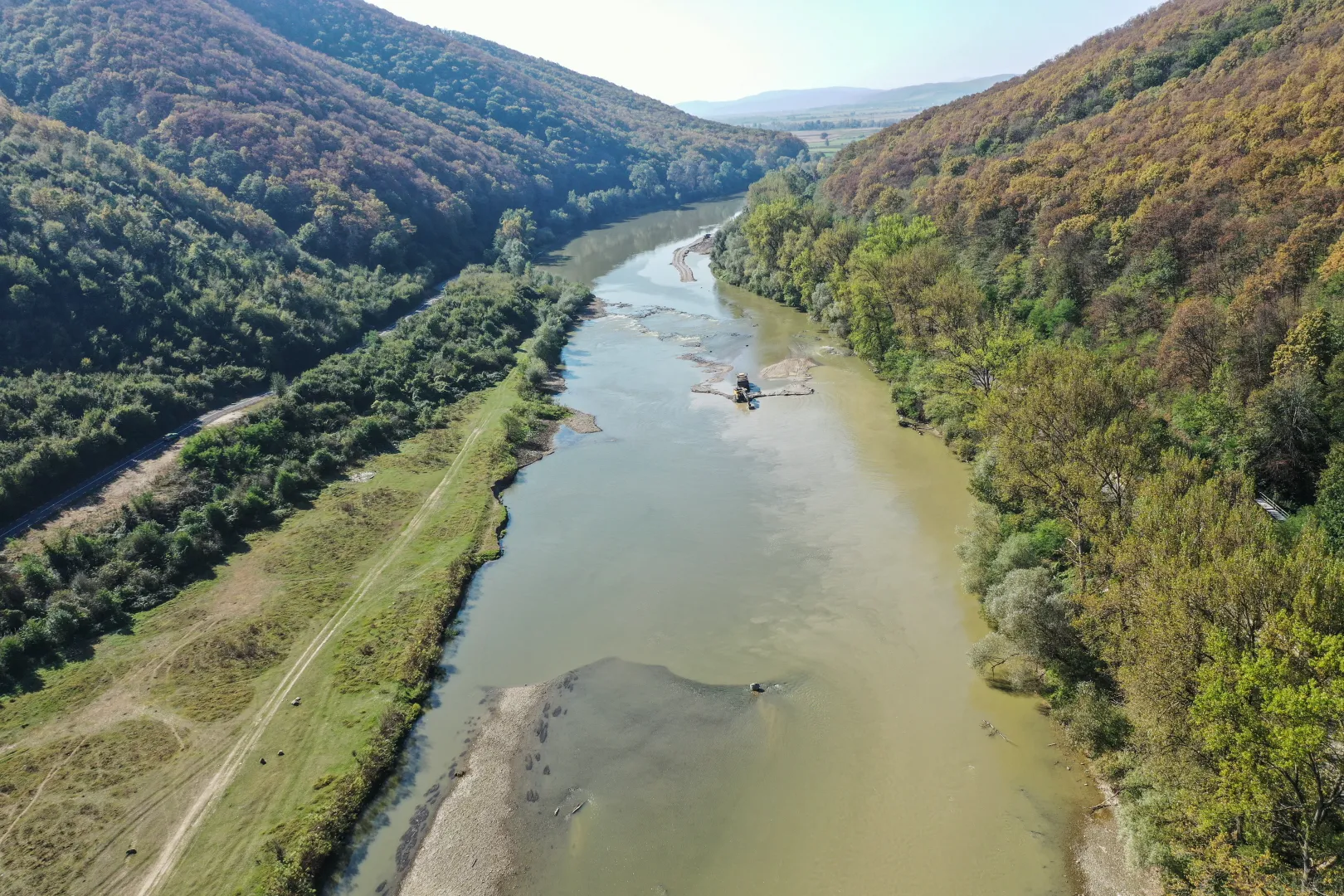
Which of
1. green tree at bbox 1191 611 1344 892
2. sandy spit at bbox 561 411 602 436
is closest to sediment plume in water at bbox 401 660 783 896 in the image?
green tree at bbox 1191 611 1344 892

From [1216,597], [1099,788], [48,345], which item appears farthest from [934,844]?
[48,345]

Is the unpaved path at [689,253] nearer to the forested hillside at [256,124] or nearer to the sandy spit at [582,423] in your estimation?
the forested hillside at [256,124]

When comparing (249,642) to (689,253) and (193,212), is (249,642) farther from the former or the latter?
(689,253)

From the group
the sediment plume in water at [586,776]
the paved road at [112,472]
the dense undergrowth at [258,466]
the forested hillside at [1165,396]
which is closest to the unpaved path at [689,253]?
the forested hillside at [1165,396]

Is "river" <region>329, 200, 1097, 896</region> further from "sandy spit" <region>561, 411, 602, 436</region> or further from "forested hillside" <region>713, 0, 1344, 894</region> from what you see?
"forested hillside" <region>713, 0, 1344, 894</region>

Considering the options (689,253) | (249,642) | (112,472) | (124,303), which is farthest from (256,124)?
(249,642)

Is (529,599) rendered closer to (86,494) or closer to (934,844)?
(934,844)
